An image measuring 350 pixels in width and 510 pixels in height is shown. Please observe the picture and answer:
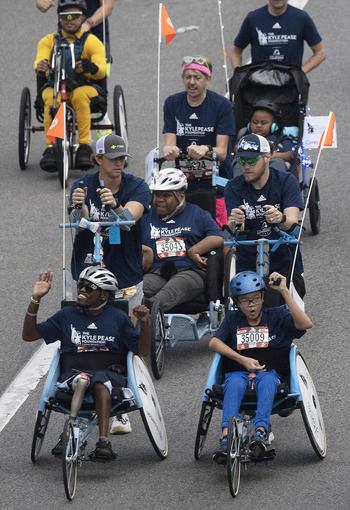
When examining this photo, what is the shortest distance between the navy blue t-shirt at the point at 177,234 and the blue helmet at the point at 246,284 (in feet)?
8.09

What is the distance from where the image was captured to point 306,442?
1280 cm

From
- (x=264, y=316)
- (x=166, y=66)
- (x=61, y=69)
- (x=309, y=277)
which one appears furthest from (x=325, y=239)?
(x=166, y=66)

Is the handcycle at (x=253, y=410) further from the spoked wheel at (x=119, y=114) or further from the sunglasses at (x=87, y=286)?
the spoked wheel at (x=119, y=114)

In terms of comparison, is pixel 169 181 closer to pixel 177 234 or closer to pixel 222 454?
pixel 177 234

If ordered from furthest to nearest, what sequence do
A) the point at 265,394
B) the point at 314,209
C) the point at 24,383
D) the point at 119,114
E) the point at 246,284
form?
1. the point at 119,114
2. the point at 314,209
3. the point at 24,383
4. the point at 246,284
5. the point at 265,394

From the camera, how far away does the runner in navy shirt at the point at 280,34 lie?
1830 centimetres

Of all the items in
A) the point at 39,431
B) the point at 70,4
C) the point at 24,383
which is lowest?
the point at 24,383

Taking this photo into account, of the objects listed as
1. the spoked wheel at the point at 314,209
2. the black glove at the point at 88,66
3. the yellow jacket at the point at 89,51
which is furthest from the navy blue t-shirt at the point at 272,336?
the yellow jacket at the point at 89,51

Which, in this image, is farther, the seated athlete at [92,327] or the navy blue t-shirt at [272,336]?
the navy blue t-shirt at [272,336]

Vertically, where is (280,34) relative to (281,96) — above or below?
above

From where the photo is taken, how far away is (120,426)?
43.1 feet

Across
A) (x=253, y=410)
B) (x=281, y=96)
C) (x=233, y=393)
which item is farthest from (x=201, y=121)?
(x=233, y=393)

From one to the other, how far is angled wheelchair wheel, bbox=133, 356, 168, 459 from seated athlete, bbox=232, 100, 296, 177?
13.8 ft

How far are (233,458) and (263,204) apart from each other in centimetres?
301
